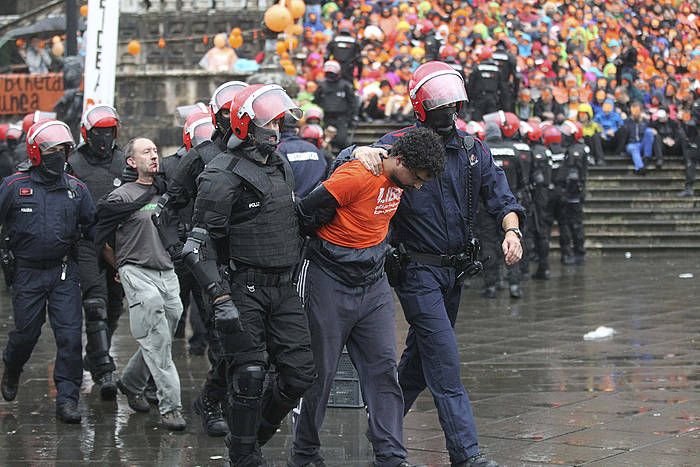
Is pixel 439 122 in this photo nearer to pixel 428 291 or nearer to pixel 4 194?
pixel 428 291

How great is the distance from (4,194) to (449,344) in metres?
3.27

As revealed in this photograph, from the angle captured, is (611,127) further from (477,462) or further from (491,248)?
(477,462)

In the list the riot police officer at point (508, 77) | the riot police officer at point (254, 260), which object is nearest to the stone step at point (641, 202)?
the riot police officer at point (508, 77)

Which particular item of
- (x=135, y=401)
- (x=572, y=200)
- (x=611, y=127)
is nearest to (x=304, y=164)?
(x=135, y=401)

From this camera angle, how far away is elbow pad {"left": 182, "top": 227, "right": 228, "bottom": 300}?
645 cm

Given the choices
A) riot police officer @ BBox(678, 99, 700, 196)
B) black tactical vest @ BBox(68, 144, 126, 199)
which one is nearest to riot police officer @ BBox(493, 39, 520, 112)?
riot police officer @ BBox(678, 99, 700, 196)

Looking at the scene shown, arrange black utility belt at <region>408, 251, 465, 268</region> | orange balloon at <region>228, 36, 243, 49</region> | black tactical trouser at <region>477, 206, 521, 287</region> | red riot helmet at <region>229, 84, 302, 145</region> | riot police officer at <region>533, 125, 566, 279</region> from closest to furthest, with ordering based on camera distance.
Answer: red riot helmet at <region>229, 84, 302, 145</region> → black utility belt at <region>408, 251, 465, 268</region> → black tactical trouser at <region>477, 206, 521, 287</region> → riot police officer at <region>533, 125, 566, 279</region> → orange balloon at <region>228, 36, 243, 49</region>

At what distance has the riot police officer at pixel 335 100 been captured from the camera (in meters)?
21.4

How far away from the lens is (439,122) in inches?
282

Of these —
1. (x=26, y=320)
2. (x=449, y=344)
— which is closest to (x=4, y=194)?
(x=26, y=320)

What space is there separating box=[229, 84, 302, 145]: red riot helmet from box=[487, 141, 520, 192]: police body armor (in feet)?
29.9

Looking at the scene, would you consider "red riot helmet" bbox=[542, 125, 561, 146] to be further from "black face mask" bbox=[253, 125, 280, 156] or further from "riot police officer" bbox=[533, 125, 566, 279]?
"black face mask" bbox=[253, 125, 280, 156]

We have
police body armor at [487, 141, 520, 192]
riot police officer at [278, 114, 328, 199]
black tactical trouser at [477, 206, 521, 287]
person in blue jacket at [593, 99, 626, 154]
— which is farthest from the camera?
person in blue jacket at [593, 99, 626, 154]

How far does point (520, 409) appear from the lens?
8648 mm
